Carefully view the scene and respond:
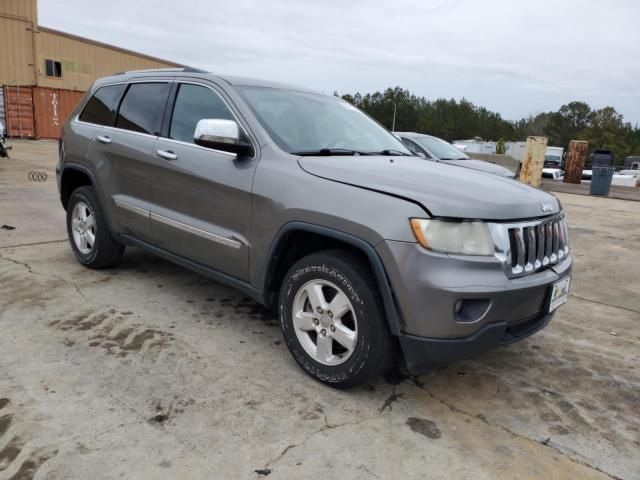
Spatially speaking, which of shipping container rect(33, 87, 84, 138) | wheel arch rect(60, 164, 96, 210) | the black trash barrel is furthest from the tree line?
wheel arch rect(60, 164, 96, 210)

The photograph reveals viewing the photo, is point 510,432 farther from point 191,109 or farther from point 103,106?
point 103,106

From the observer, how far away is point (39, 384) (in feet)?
9.07

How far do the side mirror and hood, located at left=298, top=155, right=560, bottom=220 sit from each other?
42 centimetres

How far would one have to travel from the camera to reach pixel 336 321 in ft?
9.14

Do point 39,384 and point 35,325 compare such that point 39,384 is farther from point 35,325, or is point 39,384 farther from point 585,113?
point 585,113

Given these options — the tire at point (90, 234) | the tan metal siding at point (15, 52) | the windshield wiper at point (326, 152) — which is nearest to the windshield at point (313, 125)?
the windshield wiper at point (326, 152)

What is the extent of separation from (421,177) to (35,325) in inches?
105

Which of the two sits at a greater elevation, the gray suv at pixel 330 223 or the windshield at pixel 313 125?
the windshield at pixel 313 125

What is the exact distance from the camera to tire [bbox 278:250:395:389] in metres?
2.62

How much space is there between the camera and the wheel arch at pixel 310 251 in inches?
100

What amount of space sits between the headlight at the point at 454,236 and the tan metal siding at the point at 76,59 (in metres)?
30.6

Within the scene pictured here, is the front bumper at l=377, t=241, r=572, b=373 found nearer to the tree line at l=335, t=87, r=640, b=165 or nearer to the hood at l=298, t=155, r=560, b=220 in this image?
the hood at l=298, t=155, r=560, b=220

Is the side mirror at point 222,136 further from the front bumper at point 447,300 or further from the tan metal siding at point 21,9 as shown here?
the tan metal siding at point 21,9

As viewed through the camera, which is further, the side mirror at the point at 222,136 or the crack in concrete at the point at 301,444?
the side mirror at the point at 222,136
